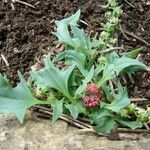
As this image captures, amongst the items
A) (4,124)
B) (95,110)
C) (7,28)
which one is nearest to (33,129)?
(4,124)

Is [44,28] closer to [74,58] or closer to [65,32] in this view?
[65,32]

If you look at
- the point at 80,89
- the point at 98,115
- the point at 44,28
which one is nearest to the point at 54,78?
the point at 80,89

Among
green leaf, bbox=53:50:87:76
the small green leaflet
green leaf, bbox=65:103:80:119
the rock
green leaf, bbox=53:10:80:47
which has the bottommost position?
the rock

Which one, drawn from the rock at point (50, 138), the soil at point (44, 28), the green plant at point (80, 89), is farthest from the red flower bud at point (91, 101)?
the soil at point (44, 28)

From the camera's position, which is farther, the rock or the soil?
the soil

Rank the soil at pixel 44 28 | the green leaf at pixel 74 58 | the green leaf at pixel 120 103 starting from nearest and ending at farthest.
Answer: the green leaf at pixel 120 103, the green leaf at pixel 74 58, the soil at pixel 44 28

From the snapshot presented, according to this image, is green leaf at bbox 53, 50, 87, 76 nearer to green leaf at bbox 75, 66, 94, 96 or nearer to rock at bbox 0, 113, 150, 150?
green leaf at bbox 75, 66, 94, 96

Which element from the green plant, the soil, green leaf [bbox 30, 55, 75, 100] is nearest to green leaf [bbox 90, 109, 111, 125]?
the green plant

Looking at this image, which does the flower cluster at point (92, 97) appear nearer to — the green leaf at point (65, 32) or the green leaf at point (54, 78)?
the green leaf at point (54, 78)
